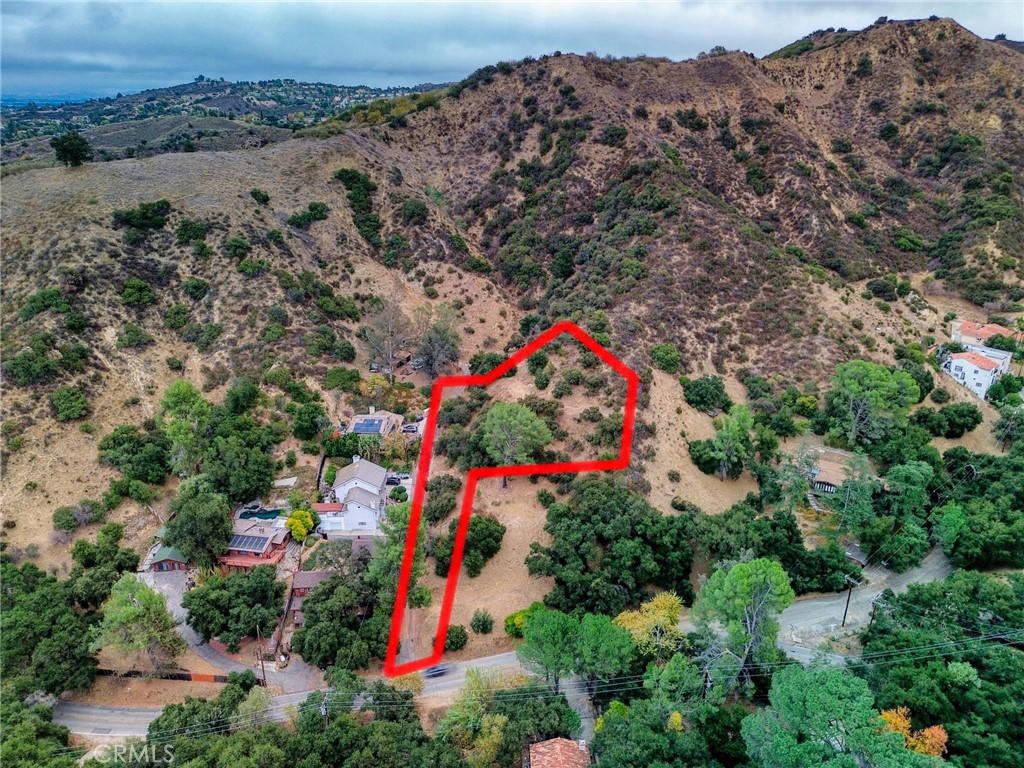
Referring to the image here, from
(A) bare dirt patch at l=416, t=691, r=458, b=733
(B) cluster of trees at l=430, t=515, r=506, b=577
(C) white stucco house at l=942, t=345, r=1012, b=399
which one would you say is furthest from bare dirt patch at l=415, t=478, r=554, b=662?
(C) white stucco house at l=942, t=345, r=1012, b=399

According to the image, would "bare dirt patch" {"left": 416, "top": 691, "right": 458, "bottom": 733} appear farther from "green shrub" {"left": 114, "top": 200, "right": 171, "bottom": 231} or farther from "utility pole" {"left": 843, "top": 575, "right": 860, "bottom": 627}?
"green shrub" {"left": 114, "top": 200, "right": 171, "bottom": 231}

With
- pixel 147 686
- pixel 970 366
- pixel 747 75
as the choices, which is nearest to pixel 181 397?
pixel 147 686

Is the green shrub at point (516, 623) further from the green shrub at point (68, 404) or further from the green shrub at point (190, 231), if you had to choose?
the green shrub at point (190, 231)

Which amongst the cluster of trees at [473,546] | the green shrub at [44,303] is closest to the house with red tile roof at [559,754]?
the cluster of trees at [473,546]

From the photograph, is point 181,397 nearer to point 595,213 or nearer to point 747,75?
point 595,213

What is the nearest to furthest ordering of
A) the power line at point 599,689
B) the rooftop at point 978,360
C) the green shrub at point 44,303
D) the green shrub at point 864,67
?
the power line at point 599,689
the green shrub at point 44,303
the rooftop at point 978,360
the green shrub at point 864,67

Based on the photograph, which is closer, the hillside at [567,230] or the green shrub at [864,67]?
the hillside at [567,230]
